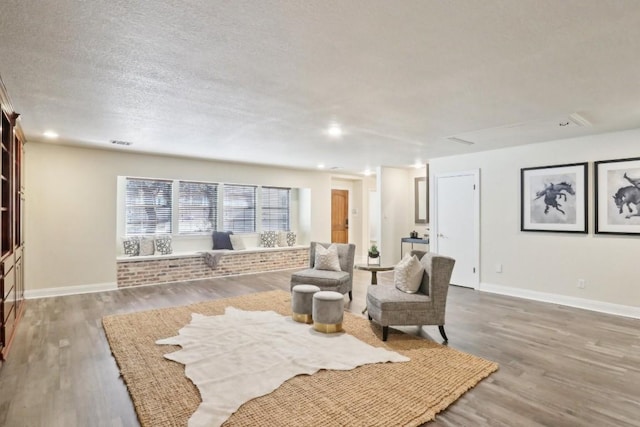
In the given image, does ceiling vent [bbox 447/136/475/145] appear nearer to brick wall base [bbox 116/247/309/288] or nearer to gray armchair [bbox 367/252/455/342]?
gray armchair [bbox 367/252/455/342]

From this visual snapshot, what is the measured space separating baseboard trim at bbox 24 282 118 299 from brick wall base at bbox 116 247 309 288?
0.62 feet

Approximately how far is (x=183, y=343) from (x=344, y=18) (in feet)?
10.4

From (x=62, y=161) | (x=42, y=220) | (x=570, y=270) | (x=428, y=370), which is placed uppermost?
(x=62, y=161)

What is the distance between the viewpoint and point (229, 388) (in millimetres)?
2539

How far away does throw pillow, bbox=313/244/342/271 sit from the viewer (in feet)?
16.9

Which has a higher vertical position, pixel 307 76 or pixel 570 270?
pixel 307 76

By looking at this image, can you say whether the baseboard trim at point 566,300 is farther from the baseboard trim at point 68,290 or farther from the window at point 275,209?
the baseboard trim at point 68,290

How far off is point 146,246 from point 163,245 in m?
0.29

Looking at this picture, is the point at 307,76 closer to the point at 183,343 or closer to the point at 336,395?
the point at 336,395

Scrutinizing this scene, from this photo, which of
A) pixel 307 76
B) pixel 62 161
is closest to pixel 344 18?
pixel 307 76

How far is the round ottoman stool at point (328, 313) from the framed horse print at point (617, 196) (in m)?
3.92

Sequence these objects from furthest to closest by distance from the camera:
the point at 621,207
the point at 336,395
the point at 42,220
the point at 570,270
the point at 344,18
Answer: the point at 42,220 → the point at 570,270 → the point at 621,207 → the point at 336,395 → the point at 344,18

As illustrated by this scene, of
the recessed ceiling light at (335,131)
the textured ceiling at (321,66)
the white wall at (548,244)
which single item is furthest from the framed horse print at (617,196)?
the recessed ceiling light at (335,131)

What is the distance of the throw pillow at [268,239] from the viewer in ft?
26.5
